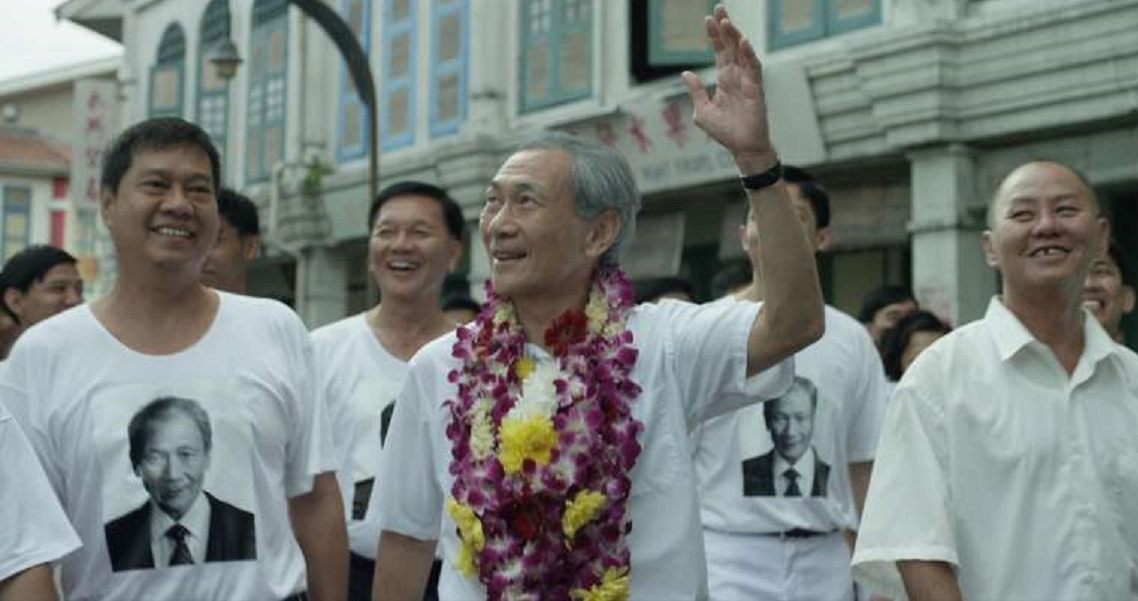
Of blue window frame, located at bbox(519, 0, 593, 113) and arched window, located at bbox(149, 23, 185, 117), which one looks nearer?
blue window frame, located at bbox(519, 0, 593, 113)

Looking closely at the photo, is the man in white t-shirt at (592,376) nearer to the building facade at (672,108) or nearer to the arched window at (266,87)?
the building facade at (672,108)

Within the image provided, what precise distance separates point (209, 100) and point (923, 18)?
13817 mm

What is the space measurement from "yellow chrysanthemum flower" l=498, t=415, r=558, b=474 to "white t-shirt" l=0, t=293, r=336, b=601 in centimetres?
74

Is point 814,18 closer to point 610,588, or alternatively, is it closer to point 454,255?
point 454,255

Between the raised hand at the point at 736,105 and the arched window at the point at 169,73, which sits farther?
the arched window at the point at 169,73

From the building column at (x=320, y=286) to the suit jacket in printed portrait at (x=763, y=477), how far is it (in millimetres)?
16966

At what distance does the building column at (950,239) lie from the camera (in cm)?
1370

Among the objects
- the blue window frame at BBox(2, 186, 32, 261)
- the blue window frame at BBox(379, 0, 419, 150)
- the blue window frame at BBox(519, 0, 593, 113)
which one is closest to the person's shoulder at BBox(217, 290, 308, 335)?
the blue window frame at BBox(519, 0, 593, 113)

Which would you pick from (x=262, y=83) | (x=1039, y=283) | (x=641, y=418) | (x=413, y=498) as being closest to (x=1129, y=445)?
(x=1039, y=283)

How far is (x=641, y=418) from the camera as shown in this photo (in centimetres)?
407

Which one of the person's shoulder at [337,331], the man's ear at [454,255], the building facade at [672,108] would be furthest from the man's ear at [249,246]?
the building facade at [672,108]

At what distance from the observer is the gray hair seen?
420 centimetres

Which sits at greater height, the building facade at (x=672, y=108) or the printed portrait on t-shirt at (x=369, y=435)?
the building facade at (x=672, y=108)

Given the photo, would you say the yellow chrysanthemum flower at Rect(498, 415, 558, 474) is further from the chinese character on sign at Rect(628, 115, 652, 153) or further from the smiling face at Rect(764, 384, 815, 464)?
the chinese character on sign at Rect(628, 115, 652, 153)
